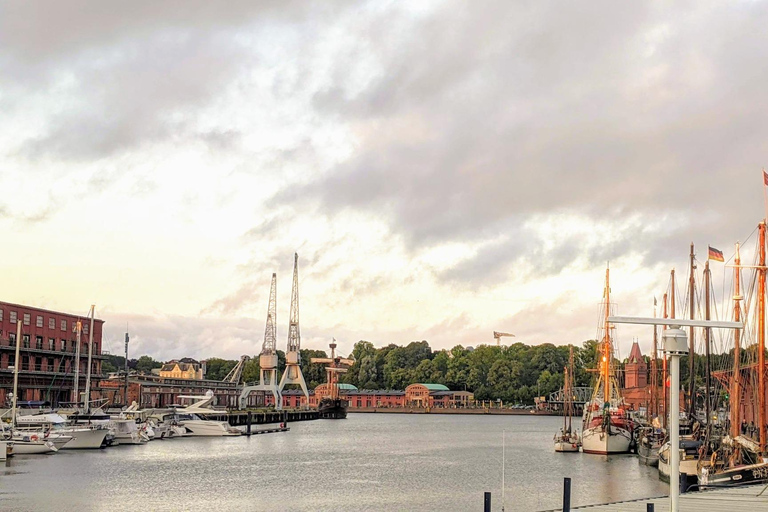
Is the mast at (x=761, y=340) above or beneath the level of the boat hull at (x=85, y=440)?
above

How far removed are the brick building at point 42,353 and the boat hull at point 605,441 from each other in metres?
64.3

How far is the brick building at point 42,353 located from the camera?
103000mm

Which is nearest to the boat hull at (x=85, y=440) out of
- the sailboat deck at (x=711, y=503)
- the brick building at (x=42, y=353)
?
the brick building at (x=42, y=353)

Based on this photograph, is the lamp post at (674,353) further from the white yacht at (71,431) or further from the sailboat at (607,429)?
the white yacht at (71,431)

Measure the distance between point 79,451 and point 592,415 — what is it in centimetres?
4957

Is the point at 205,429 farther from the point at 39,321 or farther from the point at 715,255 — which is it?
the point at 715,255

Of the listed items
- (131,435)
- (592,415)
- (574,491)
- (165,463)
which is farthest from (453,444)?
(574,491)

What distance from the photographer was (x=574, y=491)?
51.4 metres

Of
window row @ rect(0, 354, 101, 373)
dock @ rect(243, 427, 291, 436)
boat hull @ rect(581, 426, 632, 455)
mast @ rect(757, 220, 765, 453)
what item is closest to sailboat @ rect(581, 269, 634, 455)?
boat hull @ rect(581, 426, 632, 455)

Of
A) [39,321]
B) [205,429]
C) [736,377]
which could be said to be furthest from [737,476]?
[39,321]

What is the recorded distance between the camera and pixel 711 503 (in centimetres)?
2559

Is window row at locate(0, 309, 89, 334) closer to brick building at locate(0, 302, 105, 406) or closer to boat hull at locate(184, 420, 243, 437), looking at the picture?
brick building at locate(0, 302, 105, 406)

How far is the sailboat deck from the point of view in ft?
80.1

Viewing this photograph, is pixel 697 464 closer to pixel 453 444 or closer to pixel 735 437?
pixel 735 437
